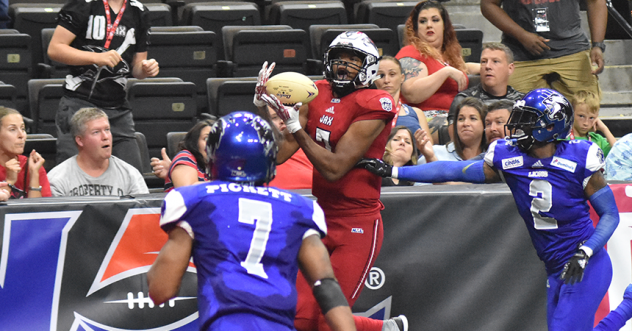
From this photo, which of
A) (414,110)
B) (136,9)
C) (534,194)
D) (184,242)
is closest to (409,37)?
(414,110)

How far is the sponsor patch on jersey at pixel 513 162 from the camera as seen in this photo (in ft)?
15.2

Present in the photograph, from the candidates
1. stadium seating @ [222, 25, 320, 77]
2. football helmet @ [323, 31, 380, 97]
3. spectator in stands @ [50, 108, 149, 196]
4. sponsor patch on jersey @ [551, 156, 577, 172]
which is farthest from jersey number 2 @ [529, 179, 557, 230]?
stadium seating @ [222, 25, 320, 77]

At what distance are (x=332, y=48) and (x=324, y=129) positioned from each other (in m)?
0.46

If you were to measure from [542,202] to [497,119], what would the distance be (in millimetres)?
1567

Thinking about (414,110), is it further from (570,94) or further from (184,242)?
(184,242)

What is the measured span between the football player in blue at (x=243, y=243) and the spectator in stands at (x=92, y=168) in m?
2.87

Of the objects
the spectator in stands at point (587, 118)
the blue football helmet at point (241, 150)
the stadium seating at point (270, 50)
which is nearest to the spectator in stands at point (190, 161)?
the blue football helmet at point (241, 150)

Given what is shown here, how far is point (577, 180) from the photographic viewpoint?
4559 mm

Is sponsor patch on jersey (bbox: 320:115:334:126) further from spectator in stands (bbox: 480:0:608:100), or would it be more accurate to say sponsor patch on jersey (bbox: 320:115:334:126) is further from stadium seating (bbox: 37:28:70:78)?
stadium seating (bbox: 37:28:70:78)

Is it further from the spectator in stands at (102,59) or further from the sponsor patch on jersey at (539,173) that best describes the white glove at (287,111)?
the spectator in stands at (102,59)

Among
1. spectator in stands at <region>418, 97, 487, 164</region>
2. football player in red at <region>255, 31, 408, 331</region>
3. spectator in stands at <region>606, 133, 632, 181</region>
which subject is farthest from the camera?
spectator in stands at <region>606, 133, 632, 181</region>

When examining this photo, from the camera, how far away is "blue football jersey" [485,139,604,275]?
14.9ft

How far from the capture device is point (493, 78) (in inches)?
267

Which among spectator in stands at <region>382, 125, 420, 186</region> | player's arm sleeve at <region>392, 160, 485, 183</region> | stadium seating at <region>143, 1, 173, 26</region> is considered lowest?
spectator in stands at <region>382, 125, 420, 186</region>
